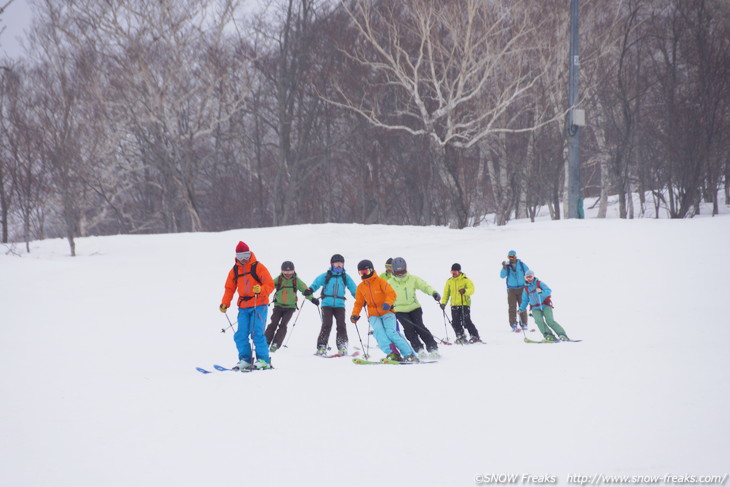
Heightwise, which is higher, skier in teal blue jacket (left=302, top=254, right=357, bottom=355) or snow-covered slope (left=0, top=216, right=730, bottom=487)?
skier in teal blue jacket (left=302, top=254, right=357, bottom=355)

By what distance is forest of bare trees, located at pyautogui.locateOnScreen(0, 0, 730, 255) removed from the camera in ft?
75.4

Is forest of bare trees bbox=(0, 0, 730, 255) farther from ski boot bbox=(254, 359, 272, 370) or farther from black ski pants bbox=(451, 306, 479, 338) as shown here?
ski boot bbox=(254, 359, 272, 370)

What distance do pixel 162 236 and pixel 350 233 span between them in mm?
7502

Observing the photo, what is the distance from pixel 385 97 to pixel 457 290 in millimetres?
18574

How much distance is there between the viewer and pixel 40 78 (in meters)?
31.5

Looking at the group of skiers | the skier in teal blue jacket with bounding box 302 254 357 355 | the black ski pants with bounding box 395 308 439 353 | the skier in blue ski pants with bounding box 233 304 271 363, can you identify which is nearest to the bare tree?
the group of skiers

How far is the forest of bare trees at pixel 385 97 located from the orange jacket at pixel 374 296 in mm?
14378

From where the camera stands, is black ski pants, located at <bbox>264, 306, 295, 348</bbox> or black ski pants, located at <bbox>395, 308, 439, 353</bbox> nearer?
black ski pants, located at <bbox>395, 308, 439, 353</bbox>

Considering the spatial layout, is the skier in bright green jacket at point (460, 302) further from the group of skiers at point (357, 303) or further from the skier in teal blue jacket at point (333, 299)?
the skier in teal blue jacket at point (333, 299)

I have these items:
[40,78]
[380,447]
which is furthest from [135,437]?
[40,78]

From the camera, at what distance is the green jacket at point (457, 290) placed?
1155 cm

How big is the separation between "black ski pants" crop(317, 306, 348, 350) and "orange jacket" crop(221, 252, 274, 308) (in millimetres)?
1990

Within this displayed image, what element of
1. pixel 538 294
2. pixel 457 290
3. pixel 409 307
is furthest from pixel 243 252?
pixel 538 294

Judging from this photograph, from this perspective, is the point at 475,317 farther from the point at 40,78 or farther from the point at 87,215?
the point at 87,215
